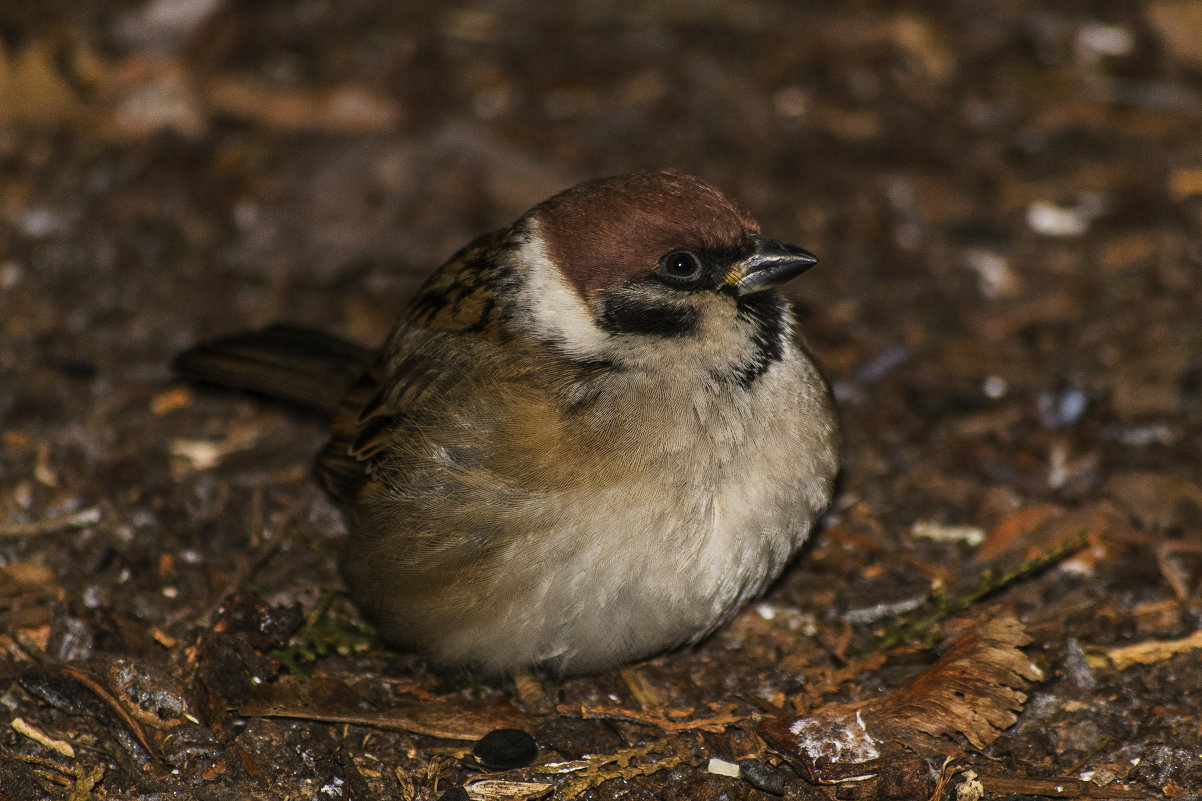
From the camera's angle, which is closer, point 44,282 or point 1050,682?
point 1050,682

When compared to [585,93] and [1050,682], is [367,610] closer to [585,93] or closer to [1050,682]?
[1050,682]

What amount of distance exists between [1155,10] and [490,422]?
15.6 feet

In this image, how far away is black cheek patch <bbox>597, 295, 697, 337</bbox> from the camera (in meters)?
3.34

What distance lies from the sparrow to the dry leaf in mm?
401

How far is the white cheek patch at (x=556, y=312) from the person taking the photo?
11.1 feet

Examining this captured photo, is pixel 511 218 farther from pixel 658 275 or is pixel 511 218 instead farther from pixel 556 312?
pixel 658 275

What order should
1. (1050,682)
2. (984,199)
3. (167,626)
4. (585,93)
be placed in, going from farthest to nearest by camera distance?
(585,93)
(984,199)
(167,626)
(1050,682)

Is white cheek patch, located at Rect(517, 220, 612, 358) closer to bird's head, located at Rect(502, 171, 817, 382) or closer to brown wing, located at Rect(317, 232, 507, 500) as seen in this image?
bird's head, located at Rect(502, 171, 817, 382)

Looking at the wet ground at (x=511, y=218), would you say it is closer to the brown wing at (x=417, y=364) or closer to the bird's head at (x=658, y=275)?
the brown wing at (x=417, y=364)

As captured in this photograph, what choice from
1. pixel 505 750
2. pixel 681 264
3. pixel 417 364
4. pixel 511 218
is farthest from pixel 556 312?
pixel 511 218

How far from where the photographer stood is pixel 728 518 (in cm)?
332

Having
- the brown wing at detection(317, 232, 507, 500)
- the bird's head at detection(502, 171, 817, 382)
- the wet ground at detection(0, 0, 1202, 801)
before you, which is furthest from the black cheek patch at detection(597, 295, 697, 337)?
the wet ground at detection(0, 0, 1202, 801)


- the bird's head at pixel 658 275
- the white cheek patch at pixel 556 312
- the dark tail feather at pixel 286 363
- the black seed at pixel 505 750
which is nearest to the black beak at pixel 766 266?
the bird's head at pixel 658 275

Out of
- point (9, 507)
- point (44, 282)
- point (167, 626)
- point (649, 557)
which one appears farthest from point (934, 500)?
point (44, 282)
